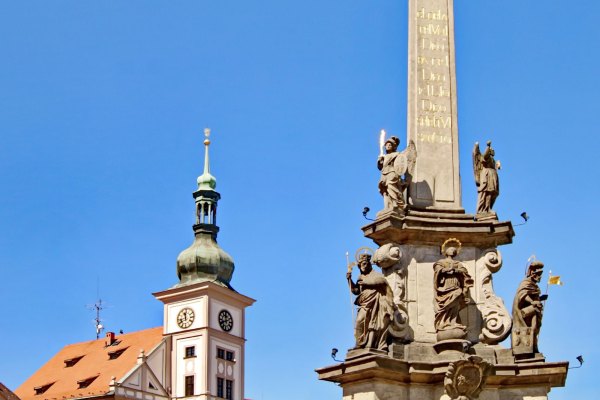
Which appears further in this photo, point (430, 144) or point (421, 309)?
point (430, 144)

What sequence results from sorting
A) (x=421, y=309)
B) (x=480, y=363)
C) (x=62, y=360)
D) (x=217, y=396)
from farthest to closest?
(x=62, y=360) → (x=217, y=396) → (x=421, y=309) → (x=480, y=363)

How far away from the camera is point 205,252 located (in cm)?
7194

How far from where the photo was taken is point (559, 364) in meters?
13.4

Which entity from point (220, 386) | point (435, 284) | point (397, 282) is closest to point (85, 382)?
point (220, 386)

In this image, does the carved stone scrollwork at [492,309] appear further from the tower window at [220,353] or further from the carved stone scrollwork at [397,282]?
the tower window at [220,353]

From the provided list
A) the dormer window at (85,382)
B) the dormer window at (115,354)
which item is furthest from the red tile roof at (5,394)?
the dormer window at (115,354)

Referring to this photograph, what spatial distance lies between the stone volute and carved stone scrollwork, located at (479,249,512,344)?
2204 inches

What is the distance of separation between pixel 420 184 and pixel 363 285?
1.85 metres

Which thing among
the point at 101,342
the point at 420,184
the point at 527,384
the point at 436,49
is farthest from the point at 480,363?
the point at 101,342

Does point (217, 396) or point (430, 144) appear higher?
point (217, 396)

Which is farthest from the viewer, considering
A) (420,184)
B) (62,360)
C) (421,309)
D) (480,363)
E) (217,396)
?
(62,360)

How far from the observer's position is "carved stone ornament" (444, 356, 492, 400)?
13.4m

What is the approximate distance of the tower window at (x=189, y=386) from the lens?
66.4 m

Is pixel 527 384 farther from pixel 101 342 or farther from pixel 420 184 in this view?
pixel 101 342
